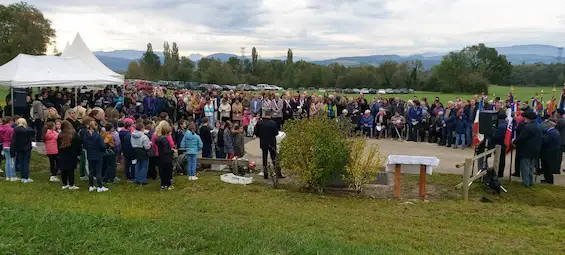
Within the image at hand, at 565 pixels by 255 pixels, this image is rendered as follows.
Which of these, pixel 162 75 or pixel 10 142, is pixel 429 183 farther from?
pixel 162 75

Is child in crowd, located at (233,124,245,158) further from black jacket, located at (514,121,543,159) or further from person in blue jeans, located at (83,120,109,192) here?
black jacket, located at (514,121,543,159)

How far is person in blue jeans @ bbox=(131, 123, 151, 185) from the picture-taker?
9.86 m

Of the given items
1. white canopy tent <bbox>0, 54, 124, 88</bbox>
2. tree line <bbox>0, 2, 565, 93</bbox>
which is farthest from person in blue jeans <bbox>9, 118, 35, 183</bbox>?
tree line <bbox>0, 2, 565, 93</bbox>

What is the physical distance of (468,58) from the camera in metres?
103

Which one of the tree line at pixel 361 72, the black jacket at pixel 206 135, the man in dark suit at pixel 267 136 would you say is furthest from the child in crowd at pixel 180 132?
the tree line at pixel 361 72

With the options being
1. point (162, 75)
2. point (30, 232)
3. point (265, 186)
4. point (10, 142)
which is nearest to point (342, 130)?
point (265, 186)

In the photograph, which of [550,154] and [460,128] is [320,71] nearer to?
[460,128]

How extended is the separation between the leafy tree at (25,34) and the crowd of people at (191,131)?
35689 millimetres

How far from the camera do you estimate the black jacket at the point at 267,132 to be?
10992 millimetres

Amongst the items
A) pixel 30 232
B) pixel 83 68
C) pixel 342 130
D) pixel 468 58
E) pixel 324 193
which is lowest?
pixel 324 193

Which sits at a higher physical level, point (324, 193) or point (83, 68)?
point (83, 68)

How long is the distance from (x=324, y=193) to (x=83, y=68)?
12642 mm

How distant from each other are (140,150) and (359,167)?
4.79 m

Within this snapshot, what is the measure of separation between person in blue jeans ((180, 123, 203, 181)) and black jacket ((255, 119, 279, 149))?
151 cm
